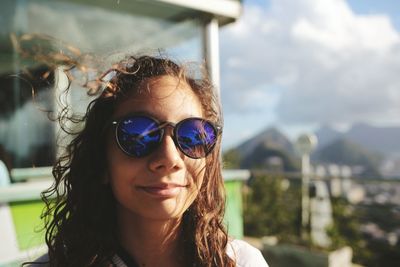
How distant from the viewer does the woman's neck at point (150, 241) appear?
43.1 inches

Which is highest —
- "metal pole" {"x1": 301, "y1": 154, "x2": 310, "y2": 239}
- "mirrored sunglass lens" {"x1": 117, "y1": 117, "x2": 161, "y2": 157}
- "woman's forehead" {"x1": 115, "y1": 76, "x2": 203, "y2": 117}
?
"woman's forehead" {"x1": 115, "y1": 76, "x2": 203, "y2": 117}

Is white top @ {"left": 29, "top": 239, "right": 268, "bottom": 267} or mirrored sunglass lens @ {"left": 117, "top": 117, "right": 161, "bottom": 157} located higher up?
mirrored sunglass lens @ {"left": 117, "top": 117, "right": 161, "bottom": 157}

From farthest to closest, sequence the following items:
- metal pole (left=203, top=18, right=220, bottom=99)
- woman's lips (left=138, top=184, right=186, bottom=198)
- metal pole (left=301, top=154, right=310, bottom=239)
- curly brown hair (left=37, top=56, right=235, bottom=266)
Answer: metal pole (left=301, top=154, right=310, bottom=239) → metal pole (left=203, top=18, right=220, bottom=99) → curly brown hair (left=37, top=56, right=235, bottom=266) → woman's lips (left=138, top=184, right=186, bottom=198)

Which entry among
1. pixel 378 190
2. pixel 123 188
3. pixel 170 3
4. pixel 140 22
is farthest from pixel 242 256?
pixel 378 190

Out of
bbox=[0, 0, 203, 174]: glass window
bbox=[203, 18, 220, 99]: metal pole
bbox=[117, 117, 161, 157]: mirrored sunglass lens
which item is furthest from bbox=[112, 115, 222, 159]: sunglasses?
bbox=[203, 18, 220, 99]: metal pole

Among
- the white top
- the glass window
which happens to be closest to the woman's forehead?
the white top

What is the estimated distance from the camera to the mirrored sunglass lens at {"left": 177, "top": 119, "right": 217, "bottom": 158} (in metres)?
1.04

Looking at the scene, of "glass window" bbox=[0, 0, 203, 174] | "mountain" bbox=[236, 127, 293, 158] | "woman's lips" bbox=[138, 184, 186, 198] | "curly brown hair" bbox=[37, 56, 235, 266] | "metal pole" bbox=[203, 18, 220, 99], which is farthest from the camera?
"mountain" bbox=[236, 127, 293, 158]

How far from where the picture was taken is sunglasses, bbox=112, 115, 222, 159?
1012 millimetres

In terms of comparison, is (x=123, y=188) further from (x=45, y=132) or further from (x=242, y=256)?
(x=45, y=132)

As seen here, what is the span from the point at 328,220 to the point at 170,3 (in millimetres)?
4745

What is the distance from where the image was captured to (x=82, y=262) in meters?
1.08

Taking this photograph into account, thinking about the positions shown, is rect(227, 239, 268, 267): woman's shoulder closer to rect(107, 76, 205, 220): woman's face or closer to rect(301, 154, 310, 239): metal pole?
rect(107, 76, 205, 220): woman's face

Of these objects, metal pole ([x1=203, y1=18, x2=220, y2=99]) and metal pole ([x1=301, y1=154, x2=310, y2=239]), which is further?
metal pole ([x1=301, y1=154, x2=310, y2=239])
